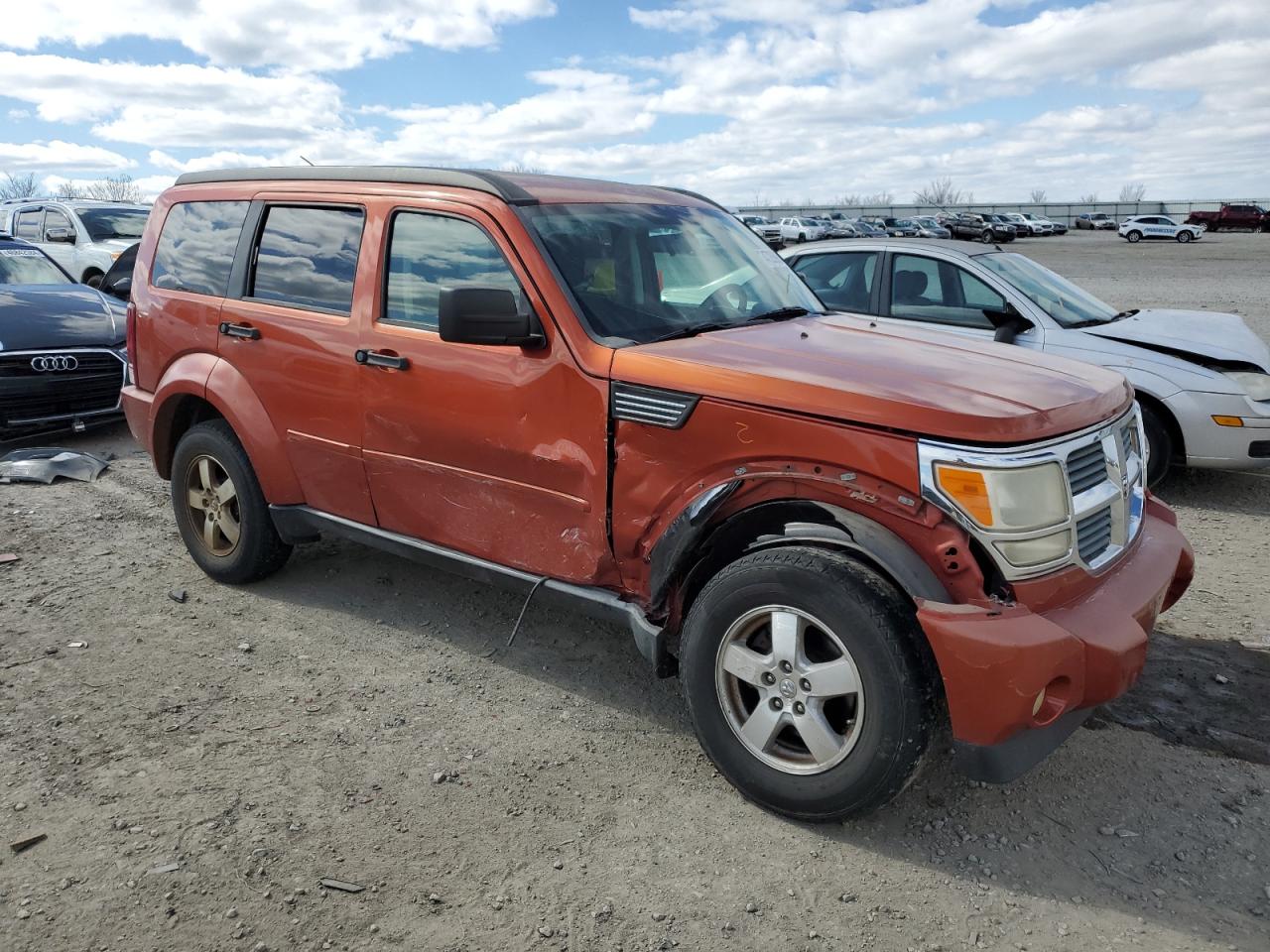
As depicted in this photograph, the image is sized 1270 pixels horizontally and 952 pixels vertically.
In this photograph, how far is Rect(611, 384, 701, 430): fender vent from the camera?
329cm

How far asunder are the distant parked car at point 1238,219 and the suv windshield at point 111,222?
5588 cm

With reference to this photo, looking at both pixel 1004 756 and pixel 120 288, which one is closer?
pixel 1004 756

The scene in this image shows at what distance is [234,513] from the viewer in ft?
16.8

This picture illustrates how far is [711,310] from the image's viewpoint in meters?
3.98

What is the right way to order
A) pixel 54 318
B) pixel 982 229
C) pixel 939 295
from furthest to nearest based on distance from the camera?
pixel 982 229, pixel 54 318, pixel 939 295

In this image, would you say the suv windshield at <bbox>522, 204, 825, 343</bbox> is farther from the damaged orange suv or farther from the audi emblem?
the audi emblem

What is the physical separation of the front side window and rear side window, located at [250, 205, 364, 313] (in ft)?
14.3

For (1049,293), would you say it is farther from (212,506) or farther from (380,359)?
(212,506)

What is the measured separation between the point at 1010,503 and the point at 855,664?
636 millimetres

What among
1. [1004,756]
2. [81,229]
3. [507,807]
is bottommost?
[507,807]

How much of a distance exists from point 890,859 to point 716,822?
1.78ft

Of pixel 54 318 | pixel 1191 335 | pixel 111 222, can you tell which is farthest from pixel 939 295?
pixel 111 222

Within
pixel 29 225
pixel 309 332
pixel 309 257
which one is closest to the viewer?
pixel 309 332

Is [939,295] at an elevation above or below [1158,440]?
above
